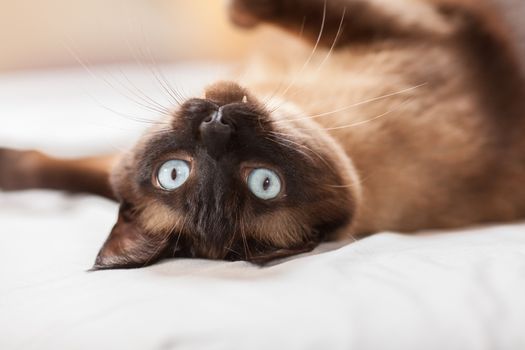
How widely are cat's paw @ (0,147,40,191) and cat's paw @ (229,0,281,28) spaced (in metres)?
0.69

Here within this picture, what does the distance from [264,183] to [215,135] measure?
0.13 meters

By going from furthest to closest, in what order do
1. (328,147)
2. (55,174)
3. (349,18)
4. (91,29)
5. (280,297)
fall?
(91,29), (55,174), (349,18), (328,147), (280,297)

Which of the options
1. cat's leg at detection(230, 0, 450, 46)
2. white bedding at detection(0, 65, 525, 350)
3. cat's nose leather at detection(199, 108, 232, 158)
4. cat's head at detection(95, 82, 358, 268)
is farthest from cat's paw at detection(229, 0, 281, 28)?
white bedding at detection(0, 65, 525, 350)

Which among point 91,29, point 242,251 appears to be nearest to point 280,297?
point 242,251

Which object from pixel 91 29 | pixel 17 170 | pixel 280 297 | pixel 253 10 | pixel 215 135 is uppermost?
pixel 91 29

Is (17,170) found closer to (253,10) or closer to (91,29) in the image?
(253,10)

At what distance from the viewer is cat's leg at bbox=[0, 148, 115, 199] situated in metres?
1.65

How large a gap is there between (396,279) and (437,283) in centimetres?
6

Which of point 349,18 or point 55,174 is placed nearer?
point 349,18

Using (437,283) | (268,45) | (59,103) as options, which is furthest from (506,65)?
(59,103)

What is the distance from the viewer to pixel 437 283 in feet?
3.09

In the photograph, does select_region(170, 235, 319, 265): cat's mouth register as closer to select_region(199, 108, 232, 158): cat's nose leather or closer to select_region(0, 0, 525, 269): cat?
select_region(0, 0, 525, 269): cat

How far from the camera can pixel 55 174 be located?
1.69m

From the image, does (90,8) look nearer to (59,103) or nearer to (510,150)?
(59,103)
